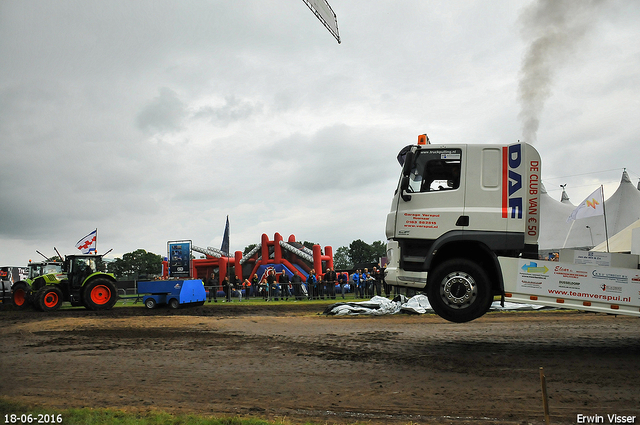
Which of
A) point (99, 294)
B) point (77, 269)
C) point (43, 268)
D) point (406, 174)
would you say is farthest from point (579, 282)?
point (43, 268)

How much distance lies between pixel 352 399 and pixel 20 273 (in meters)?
44.3

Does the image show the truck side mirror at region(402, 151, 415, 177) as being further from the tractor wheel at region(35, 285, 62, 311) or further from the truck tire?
the tractor wheel at region(35, 285, 62, 311)

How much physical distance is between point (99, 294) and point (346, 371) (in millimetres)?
18121

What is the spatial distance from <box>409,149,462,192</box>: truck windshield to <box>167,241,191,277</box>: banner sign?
23.5 m

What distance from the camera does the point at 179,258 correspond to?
96.7 feet

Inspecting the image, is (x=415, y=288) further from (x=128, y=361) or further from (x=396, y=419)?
(x=128, y=361)

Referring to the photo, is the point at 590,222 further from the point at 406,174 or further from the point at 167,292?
the point at 406,174

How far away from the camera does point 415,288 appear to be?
8.39 m

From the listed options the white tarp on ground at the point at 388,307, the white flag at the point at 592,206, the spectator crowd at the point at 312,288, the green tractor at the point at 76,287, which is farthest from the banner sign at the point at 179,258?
the white flag at the point at 592,206

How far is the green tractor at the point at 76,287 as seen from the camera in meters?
21.4

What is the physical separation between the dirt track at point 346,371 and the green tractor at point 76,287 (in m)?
8.69

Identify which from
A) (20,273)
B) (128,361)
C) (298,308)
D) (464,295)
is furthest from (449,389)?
(20,273)

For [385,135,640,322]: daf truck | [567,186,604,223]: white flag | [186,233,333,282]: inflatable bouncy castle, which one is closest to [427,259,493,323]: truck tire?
[385,135,640,322]: daf truck

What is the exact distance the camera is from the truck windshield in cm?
825
